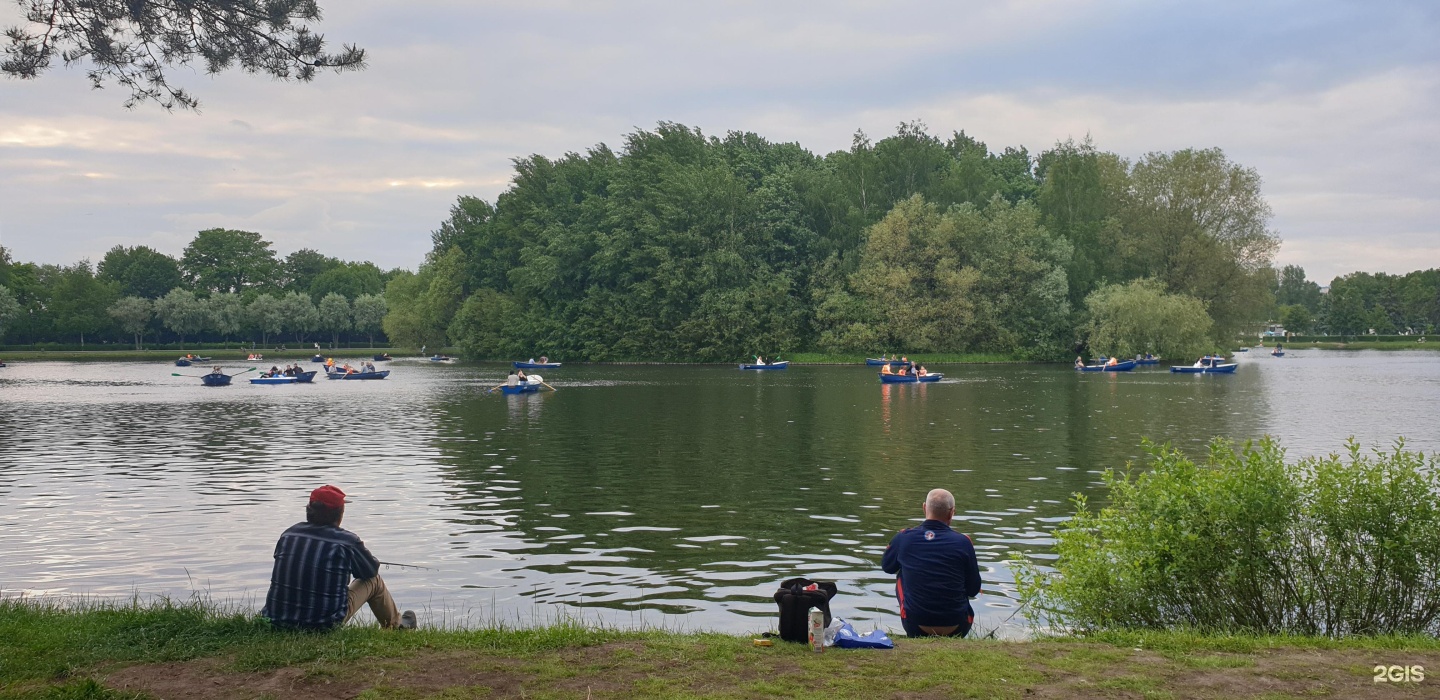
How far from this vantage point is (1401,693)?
777cm

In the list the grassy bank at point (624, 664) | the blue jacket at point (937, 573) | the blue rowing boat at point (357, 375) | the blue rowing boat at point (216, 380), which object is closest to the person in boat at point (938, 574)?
the blue jacket at point (937, 573)

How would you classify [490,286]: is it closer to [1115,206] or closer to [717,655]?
[1115,206]

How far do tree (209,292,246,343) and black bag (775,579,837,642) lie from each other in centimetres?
16230

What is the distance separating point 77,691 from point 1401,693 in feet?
32.3

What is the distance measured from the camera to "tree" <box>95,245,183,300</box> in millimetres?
169375

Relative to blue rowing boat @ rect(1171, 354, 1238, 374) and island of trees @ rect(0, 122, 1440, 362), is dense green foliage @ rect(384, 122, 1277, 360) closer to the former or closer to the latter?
island of trees @ rect(0, 122, 1440, 362)

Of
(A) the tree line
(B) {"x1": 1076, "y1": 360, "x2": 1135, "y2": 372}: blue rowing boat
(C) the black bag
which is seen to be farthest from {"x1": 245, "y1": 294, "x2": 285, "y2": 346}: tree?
(C) the black bag

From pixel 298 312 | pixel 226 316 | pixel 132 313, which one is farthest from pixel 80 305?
pixel 298 312

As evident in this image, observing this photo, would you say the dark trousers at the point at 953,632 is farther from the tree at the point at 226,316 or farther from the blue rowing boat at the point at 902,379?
the tree at the point at 226,316

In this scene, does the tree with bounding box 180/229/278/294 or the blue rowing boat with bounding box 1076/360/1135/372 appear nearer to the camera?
the blue rowing boat with bounding box 1076/360/1135/372

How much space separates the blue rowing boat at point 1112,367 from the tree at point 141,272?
483 feet

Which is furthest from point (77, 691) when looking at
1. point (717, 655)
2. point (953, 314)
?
point (953, 314)

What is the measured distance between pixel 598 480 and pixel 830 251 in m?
84.0

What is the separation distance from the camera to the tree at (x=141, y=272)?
169 m
